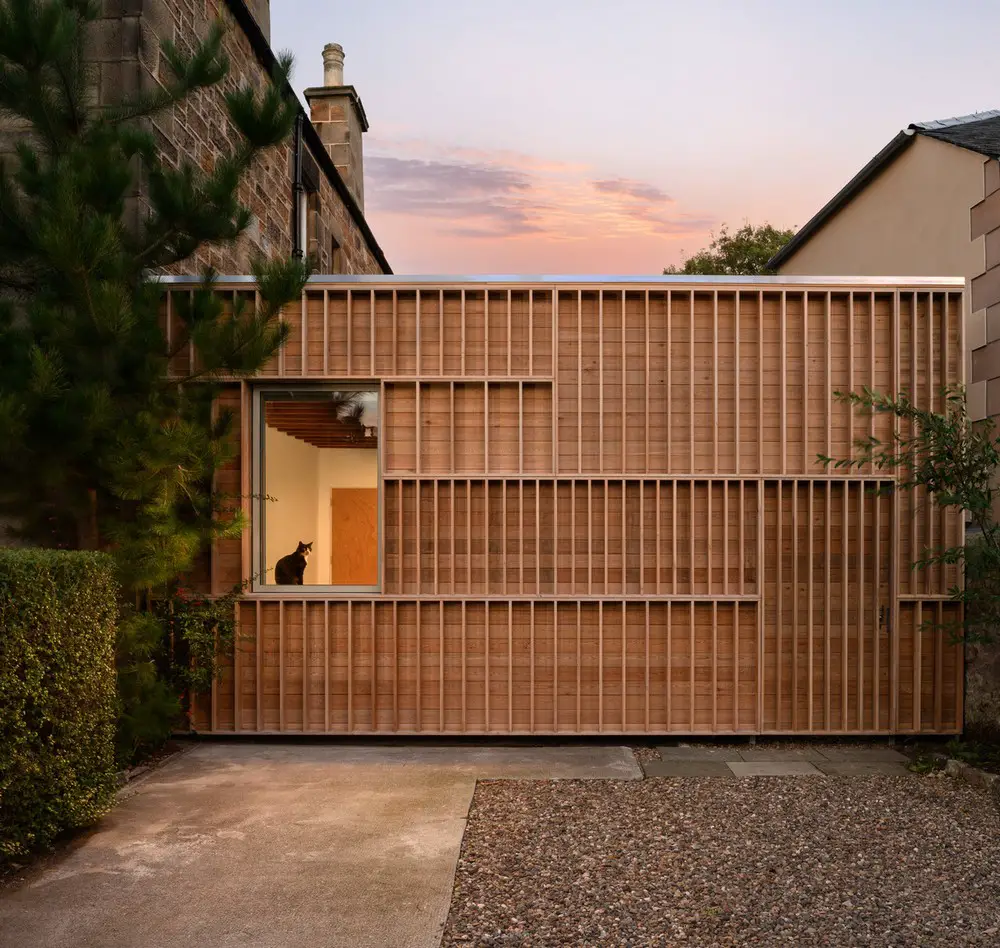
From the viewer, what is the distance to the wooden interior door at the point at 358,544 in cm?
568

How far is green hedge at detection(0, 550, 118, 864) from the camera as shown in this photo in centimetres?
333

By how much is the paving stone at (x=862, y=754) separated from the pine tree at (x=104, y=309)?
423cm

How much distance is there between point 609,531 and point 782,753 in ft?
6.11

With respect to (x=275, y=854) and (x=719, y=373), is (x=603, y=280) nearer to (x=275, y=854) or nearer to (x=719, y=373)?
(x=719, y=373)

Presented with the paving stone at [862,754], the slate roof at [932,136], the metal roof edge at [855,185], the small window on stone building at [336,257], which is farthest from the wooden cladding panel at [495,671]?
the small window on stone building at [336,257]

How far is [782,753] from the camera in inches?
215

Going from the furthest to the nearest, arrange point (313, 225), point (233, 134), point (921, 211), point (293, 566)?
1. point (313, 225)
2. point (921, 211)
3. point (233, 134)
4. point (293, 566)

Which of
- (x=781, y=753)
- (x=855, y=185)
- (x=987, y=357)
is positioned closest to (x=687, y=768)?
(x=781, y=753)

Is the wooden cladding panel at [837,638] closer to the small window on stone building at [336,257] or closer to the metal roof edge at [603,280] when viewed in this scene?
the metal roof edge at [603,280]

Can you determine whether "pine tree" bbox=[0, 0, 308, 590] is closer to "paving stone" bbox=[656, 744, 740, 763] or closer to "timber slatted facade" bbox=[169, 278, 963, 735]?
"timber slatted facade" bbox=[169, 278, 963, 735]

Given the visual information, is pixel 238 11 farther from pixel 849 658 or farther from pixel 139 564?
pixel 849 658

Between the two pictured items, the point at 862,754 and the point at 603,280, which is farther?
the point at 603,280

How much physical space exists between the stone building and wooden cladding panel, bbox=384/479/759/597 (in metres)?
2.46

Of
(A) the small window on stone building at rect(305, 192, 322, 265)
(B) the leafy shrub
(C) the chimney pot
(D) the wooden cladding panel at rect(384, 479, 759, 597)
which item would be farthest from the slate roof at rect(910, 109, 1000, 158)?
(C) the chimney pot
